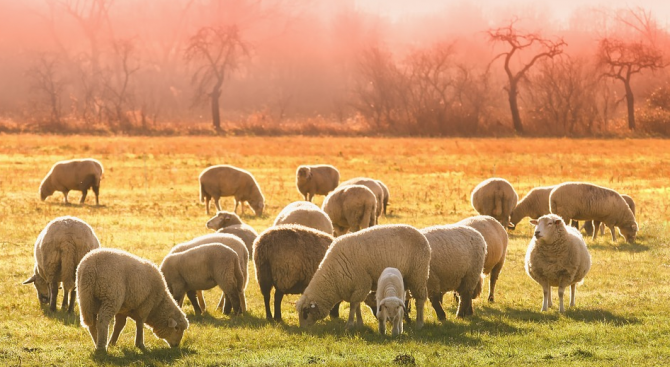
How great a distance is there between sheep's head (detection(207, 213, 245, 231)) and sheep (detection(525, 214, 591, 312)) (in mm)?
6562

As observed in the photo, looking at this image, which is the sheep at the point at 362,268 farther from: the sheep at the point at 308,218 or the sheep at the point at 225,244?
the sheep at the point at 308,218

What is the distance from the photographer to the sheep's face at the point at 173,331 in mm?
10817

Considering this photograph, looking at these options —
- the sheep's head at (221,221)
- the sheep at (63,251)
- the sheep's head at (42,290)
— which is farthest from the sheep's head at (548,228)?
the sheep's head at (42,290)

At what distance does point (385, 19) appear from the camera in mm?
122438

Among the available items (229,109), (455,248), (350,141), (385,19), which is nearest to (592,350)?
(455,248)

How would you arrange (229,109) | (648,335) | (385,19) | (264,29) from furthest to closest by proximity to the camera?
(385,19) → (264,29) → (229,109) → (648,335)

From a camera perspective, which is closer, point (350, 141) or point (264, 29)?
point (350, 141)

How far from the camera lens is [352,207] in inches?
755

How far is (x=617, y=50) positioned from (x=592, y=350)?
64.0 meters

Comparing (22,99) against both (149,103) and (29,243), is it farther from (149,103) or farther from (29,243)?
(29,243)

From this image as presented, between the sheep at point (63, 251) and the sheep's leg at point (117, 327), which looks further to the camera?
the sheep at point (63, 251)

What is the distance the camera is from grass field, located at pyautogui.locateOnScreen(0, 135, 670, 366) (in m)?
10.4

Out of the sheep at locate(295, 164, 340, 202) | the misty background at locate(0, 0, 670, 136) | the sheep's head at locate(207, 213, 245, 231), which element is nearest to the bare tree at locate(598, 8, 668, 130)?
the misty background at locate(0, 0, 670, 136)

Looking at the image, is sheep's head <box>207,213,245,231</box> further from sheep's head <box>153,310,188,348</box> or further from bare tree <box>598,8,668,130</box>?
bare tree <box>598,8,668,130</box>
